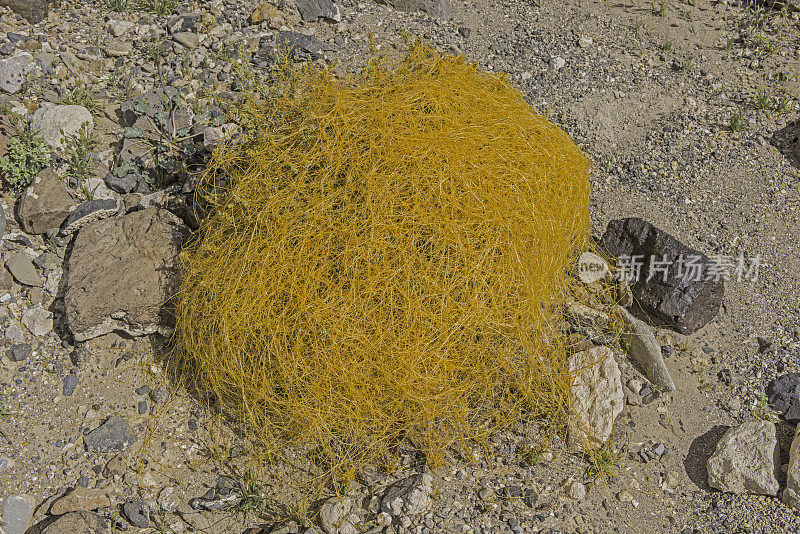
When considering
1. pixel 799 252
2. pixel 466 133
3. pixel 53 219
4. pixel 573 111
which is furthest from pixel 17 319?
pixel 799 252

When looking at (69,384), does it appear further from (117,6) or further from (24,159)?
(117,6)

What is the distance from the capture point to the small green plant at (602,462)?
3.69 metres

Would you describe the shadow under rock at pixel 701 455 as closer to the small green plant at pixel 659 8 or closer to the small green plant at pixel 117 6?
the small green plant at pixel 659 8

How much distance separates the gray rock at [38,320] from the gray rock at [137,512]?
3.96 ft

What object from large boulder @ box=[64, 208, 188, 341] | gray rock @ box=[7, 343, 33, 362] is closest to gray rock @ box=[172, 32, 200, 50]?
large boulder @ box=[64, 208, 188, 341]

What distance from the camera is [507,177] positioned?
3957 millimetres

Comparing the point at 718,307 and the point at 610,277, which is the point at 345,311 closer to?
the point at 610,277

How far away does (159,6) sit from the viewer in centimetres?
550

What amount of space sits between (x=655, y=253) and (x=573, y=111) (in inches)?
57.9

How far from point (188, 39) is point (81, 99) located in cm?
99

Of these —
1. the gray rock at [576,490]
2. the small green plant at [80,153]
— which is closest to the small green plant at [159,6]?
the small green plant at [80,153]

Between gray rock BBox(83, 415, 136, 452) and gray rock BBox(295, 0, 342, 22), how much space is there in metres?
3.62

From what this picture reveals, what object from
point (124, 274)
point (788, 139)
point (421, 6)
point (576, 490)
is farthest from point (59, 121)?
point (788, 139)

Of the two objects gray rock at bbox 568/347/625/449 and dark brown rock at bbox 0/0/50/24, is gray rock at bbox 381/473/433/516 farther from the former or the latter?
dark brown rock at bbox 0/0/50/24
